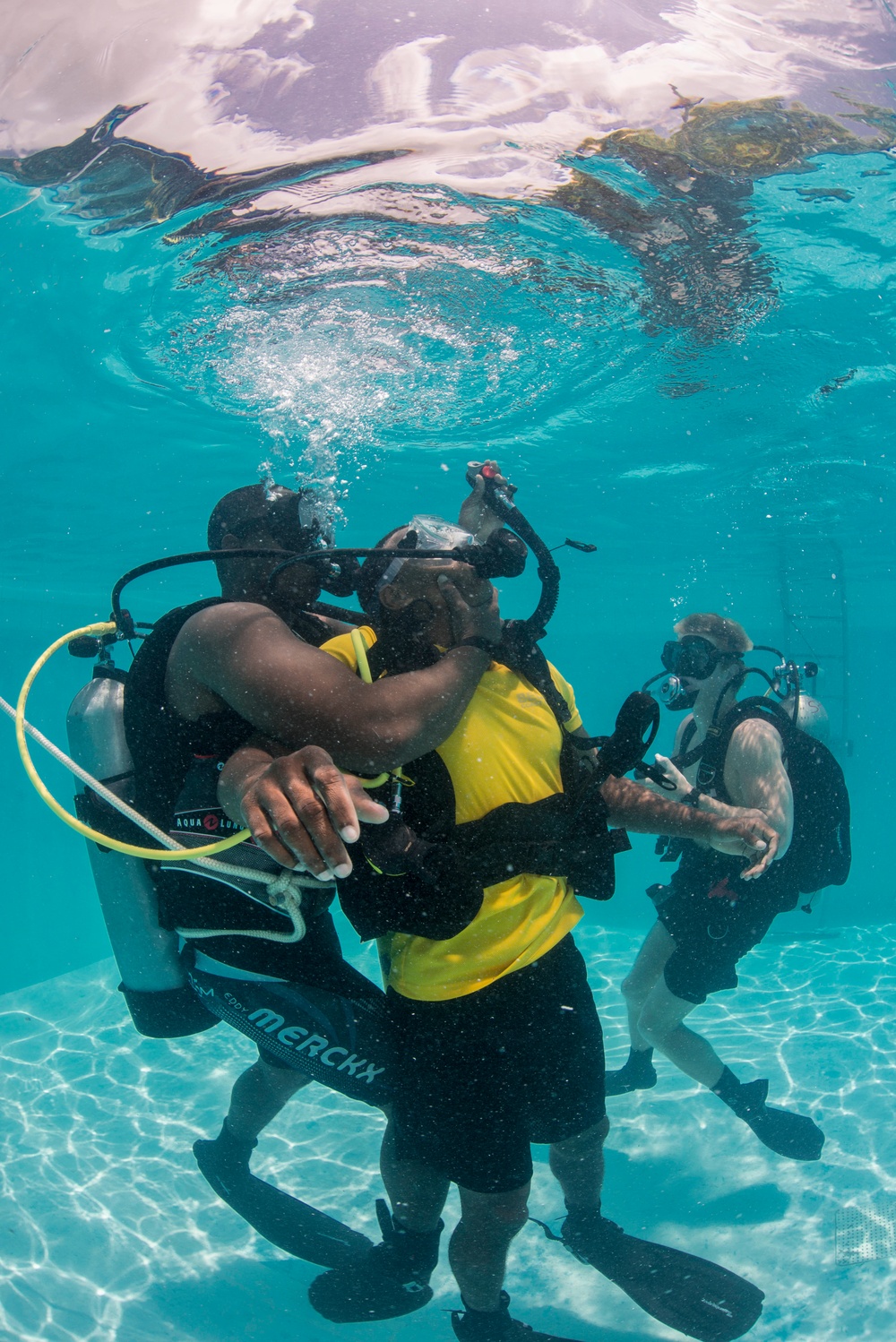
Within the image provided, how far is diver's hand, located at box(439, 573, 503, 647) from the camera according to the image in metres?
3.04

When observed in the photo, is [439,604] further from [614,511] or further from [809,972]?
[614,511]

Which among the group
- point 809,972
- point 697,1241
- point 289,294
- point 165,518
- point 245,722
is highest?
point 289,294

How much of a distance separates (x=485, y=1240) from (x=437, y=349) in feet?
33.1

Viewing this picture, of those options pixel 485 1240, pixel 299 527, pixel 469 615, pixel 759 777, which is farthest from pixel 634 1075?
pixel 299 527

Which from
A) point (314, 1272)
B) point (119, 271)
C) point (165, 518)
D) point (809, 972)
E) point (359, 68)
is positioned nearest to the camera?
point (359, 68)

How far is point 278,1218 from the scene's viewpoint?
519 centimetres

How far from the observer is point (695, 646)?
6.51 metres

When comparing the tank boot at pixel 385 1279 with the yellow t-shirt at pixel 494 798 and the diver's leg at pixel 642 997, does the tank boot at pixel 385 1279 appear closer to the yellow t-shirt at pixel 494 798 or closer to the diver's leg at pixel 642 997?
the yellow t-shirt at pixel 494 798

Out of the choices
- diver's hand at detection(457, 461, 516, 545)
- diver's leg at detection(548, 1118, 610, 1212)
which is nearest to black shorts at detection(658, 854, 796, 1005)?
diver's leg at detection(548, 1118, 610, 1212)

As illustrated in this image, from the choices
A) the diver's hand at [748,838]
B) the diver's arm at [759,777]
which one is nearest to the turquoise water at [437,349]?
the diver's arm at [759,777]

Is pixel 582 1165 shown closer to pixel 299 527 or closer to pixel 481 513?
pixel 481 513

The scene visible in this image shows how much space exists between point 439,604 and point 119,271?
7.61 metres

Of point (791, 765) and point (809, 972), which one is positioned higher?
point (791, 765)

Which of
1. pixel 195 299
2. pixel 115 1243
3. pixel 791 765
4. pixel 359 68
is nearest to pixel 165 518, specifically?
pixel 195 299
